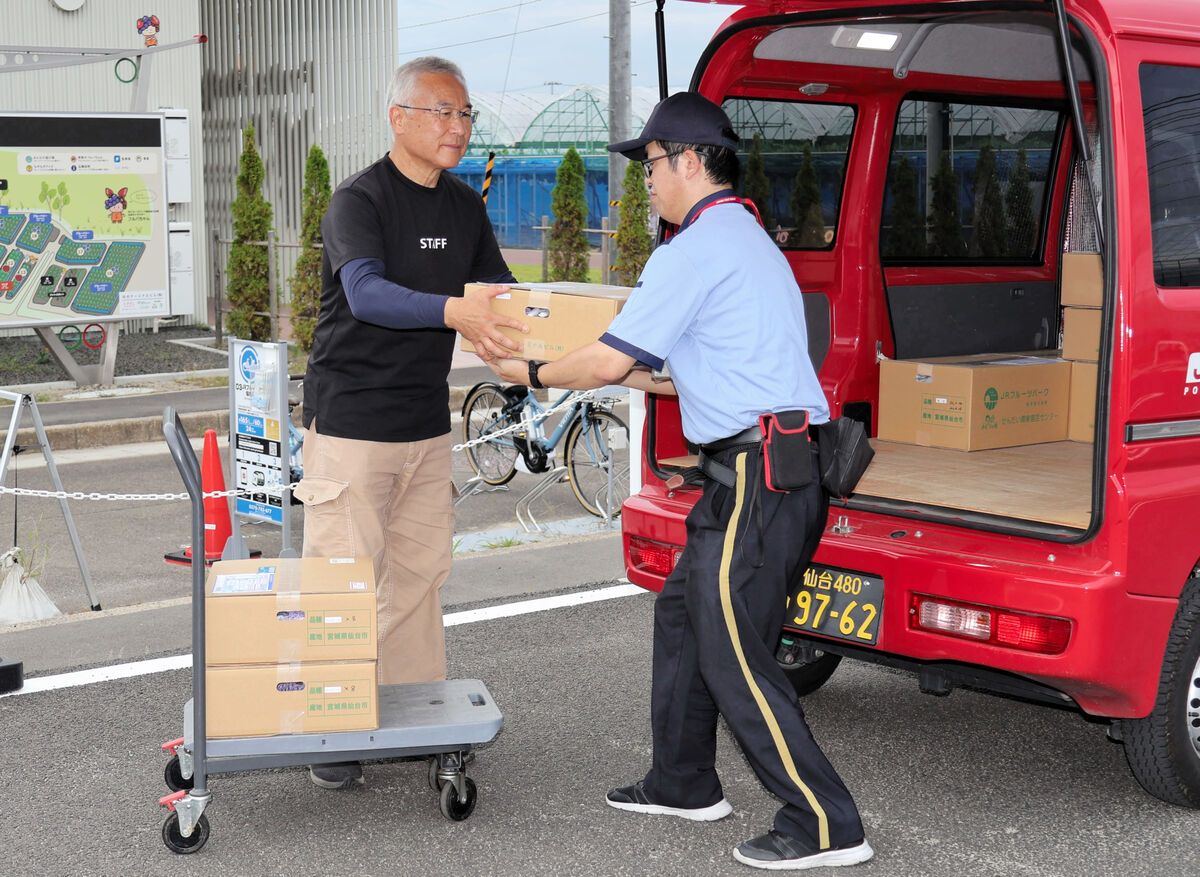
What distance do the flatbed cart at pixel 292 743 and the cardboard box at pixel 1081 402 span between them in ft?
9.89

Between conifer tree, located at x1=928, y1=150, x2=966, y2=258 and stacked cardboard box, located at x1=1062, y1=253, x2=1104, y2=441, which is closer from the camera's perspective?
stacked cardboard box, located at x1=1062, y1=253, x2=1104, y2=441

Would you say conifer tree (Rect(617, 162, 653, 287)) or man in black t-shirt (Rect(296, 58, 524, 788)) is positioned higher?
conifer tree (Rect(617, 162, 653, 287))

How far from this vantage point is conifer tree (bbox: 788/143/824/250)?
5.52 metres

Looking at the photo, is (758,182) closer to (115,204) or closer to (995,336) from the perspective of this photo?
(995,336)

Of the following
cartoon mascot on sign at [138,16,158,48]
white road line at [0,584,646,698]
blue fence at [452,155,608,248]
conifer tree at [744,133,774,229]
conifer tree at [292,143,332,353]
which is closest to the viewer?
white road line at [0,584,646,698]

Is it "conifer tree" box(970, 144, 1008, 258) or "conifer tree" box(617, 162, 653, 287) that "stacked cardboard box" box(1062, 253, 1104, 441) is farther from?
"conifer tree" box(617, 162, 653, 287)

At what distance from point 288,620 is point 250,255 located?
488 inches

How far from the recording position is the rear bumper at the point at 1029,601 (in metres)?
3.63

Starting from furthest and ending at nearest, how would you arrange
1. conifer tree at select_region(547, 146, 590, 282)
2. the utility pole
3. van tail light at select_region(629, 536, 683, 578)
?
conifer tree at select_region(547, 146, 590, 282) < the utility pole < van tail light at select_region(629, 536, 683, 578)

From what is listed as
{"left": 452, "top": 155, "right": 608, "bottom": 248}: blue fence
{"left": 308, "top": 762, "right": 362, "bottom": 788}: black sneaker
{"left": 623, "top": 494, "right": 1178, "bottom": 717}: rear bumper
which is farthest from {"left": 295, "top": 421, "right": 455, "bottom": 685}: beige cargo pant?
{"left": 452, "top": 155, "right": 608, "bottom": 248}: blue fence

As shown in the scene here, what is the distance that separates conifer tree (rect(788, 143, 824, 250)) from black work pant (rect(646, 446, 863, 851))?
2.00 m

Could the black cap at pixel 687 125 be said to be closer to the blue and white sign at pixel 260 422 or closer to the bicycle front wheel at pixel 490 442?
the blue and white sign at pixel 260 422

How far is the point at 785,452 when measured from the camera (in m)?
3.67

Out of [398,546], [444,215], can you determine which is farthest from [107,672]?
[444,215]
